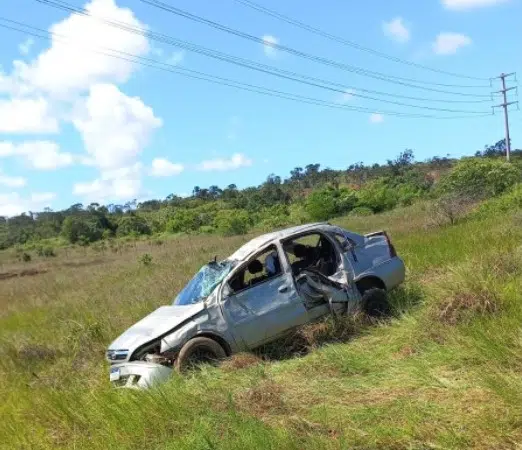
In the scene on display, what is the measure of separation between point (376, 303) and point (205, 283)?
8.51 ft

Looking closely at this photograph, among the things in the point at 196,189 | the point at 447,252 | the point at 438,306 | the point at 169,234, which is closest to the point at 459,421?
the point at 438,306

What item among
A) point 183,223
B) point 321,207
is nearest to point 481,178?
point 321,207

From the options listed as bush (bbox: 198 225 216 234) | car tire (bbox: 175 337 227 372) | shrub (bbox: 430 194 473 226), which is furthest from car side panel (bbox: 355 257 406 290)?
bush (bbox: 198 225 216 234)

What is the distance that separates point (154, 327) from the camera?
7.81 metres

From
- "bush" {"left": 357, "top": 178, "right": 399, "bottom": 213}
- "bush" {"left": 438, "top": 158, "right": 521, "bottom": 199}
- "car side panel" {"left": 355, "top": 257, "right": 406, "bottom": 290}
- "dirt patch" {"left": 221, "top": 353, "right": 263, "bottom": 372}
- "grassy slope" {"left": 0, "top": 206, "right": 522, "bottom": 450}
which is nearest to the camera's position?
"grassy slope" {"left": 0, "top": 206, "right": 522, "bottom": 450}

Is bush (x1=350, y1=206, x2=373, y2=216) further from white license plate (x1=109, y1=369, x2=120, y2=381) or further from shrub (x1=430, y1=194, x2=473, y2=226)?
white license plate (x1=109, y1=369, x2=120, y2=381)

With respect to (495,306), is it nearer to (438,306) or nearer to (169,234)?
(438,306)

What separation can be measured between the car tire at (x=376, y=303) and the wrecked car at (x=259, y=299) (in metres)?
0.02

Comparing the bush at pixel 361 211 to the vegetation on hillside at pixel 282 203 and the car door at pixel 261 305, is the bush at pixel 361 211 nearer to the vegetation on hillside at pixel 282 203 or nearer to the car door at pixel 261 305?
the vegetation on hillside at pixel 282 203

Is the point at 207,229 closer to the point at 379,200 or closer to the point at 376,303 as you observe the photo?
the point at 379,200

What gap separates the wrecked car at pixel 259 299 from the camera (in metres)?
7.51

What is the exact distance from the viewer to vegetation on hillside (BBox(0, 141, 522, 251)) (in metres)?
36.6

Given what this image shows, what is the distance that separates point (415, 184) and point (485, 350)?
60407 mm

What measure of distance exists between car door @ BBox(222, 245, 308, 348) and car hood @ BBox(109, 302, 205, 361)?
0.50m
